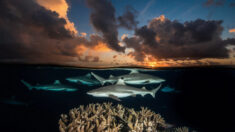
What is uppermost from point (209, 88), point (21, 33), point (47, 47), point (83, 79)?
point (21, 33)

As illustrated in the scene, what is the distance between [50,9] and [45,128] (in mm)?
14440

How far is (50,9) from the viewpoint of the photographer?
6.97 metres

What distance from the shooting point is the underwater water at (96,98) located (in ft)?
51.9

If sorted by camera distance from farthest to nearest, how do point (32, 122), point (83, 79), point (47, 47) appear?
→ point (32, 122) < point (83, 79) < point (47, 47)

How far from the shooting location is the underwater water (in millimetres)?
15805

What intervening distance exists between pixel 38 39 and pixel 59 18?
2.79 m

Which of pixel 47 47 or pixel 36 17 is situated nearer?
pixel 36 17

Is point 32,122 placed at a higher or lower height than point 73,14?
lower

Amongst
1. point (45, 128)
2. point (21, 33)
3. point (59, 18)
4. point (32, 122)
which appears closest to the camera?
point (59, 18)

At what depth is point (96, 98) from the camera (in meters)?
46.8

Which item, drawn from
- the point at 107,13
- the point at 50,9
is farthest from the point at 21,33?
the point at 107,13

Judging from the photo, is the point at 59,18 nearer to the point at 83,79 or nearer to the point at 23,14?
the point at 23,14

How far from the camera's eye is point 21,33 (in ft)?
26.5

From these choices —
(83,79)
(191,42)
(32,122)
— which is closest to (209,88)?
(191,42)
